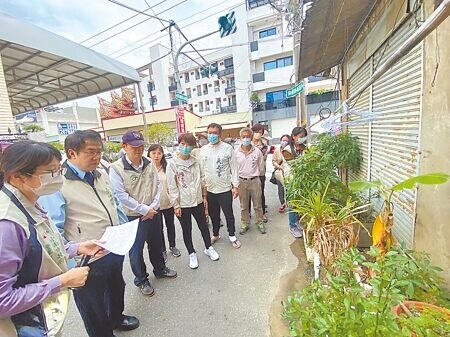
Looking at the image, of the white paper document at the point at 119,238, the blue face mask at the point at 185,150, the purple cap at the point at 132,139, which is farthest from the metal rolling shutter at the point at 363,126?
the white paper document at the point at 119,238

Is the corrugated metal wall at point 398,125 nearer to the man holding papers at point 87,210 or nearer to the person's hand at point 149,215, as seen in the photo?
the person's hand at point 149,215

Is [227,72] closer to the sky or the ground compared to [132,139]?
closer to the sky

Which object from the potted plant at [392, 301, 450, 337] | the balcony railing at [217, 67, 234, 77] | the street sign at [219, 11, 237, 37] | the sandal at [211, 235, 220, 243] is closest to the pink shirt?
the sandal at [211, 235, 220, 243]

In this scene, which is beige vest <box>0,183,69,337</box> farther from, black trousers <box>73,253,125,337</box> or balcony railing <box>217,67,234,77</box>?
balcony railing <box>217,67,234,77</box>

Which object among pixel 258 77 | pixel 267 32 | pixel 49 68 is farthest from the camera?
pixel 258 77

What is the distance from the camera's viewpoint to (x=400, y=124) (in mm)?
2615

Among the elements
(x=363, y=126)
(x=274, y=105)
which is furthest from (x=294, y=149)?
(x=274, y=105)

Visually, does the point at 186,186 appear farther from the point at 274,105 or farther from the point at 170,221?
the point at 274,105

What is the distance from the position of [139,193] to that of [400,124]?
2.81 meters

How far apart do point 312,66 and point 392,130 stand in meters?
3.46

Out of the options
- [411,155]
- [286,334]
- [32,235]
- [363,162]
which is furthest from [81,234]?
[363,162]

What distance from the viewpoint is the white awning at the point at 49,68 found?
4.08 meters

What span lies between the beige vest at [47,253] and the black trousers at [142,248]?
4.39ft

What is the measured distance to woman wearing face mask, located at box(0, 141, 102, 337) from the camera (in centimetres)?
101
